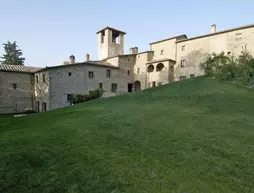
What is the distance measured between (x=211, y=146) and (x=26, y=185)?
4.15m

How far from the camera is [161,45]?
26312 mm

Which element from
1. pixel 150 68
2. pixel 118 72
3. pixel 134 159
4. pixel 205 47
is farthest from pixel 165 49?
pixel 134 159

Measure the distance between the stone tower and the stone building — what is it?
2.64 metres

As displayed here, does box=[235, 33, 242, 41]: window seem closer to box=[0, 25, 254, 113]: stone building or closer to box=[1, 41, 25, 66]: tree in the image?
box=[0, 25, 254, 113]: stone building

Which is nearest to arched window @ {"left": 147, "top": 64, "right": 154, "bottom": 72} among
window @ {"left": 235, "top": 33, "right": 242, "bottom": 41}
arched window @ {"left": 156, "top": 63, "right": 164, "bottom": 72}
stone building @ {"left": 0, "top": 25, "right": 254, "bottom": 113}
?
stone building @ {"left": 0, "top": 25, "right": 254, "bottom": 113}

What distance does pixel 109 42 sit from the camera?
2988 cm

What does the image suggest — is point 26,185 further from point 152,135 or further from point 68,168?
point 152,135

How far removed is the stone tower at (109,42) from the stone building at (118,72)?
8.68ft

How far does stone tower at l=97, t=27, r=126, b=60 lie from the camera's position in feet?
98.0

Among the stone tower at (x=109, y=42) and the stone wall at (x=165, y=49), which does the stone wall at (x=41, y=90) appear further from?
the stone wall at (x=165, y=49)

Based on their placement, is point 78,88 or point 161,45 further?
point 161,45

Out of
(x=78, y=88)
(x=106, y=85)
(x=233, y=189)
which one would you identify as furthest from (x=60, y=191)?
(x=106, y=85)

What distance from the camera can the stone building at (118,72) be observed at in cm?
2134

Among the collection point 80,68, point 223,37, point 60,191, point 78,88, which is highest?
point 223,37
